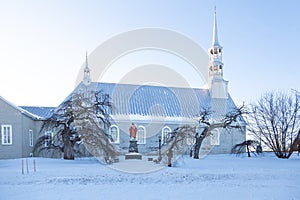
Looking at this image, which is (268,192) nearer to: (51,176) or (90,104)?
(51,176)

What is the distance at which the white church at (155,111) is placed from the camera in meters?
25.0

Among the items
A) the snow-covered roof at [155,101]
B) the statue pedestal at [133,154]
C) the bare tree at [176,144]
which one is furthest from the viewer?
the snow-covered roof at [155,101]

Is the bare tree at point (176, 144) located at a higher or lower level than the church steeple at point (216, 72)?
lower

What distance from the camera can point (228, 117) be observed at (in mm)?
22172

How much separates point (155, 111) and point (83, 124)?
10961 mm

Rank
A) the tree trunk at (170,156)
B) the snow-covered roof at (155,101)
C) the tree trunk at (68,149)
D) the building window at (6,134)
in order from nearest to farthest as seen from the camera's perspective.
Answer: the tree trunk at (170,156) → the tree trunk at (68,149) → the building window at (6,134) → the snow-covered roof at (155,101)

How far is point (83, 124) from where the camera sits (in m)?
18.6

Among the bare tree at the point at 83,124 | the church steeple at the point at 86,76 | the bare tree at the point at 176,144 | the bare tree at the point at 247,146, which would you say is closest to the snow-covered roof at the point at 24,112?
the bare tree at the point at 83,124

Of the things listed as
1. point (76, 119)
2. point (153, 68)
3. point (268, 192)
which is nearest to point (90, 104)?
point (76, 119)

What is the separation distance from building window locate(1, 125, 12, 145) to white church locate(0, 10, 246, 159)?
0.63 metres

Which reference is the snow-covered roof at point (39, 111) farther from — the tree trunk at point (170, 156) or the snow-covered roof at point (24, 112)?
the tree trunk at point (170, 156)

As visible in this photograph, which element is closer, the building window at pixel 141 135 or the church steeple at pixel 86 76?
the building window at pixel 141 135

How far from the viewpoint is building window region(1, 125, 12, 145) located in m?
21.6

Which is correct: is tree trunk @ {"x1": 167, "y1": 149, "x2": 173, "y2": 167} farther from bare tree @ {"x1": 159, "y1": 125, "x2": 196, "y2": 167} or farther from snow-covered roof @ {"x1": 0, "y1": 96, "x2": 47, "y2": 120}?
snow-covered roof @ {"x1": 0, "y1": 96, "x2": 47, "y2": 120}
